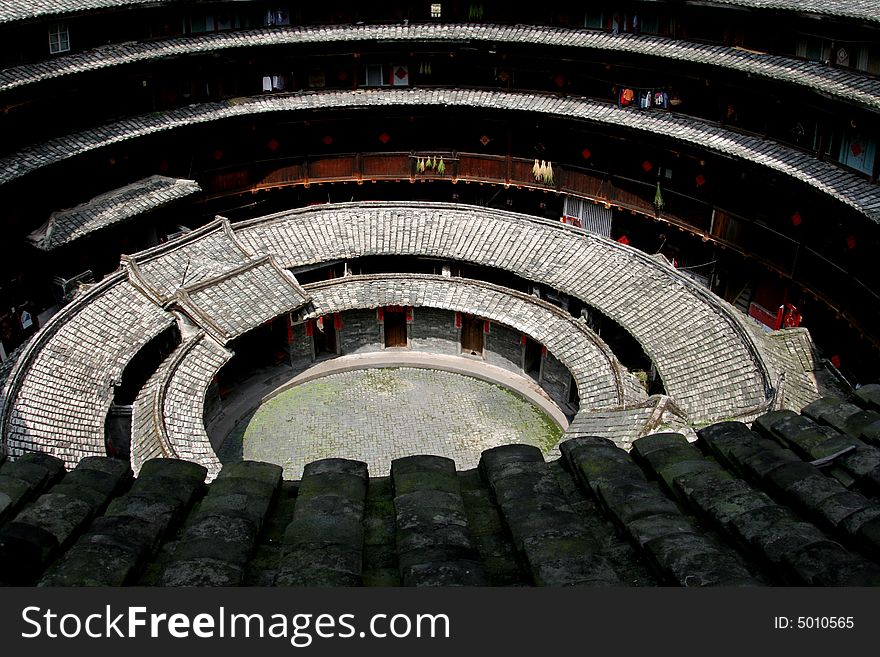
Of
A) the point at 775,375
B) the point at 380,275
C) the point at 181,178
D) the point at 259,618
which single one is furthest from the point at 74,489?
the point at 181,178

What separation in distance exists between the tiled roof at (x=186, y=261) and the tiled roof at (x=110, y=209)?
2.59 metres

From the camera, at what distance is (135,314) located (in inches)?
1598

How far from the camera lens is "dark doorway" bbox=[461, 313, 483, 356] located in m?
48.8

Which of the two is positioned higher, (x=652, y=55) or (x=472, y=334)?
(x=652, y=55)

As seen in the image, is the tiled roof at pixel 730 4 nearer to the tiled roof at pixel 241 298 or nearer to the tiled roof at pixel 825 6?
the tiled roof at pixel 825 6

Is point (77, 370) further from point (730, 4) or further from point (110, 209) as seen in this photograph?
point (730, 4)

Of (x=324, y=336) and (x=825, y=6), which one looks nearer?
(x=825, y=6)

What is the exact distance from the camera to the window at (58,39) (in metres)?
Answer: 44.6

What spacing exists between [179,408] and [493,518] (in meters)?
28.4

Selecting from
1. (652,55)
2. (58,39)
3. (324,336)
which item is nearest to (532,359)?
(324,336)

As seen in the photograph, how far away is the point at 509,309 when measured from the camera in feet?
151

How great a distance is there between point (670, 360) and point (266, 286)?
20727 mm

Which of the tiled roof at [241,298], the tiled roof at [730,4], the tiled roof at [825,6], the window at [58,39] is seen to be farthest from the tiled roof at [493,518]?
the window at [58,39]

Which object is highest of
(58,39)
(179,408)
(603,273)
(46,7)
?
(46,7)
